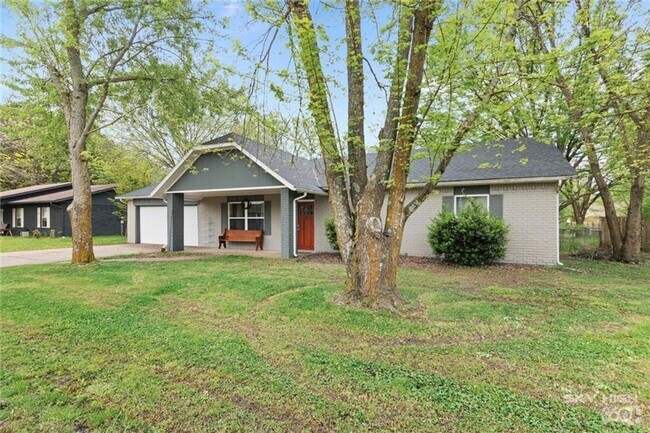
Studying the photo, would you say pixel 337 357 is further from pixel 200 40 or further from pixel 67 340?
pixel 200 40

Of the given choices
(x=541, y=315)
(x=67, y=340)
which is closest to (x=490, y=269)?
(x=541, y=315)

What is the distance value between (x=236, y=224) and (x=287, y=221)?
442 cm

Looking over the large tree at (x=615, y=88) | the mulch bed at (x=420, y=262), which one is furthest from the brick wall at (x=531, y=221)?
the large tree at (x=615, y=88)

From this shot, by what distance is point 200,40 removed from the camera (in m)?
10.1

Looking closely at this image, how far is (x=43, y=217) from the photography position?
23.2 metres

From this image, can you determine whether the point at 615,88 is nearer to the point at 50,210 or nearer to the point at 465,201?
the point at 465,201

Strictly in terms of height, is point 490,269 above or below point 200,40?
below

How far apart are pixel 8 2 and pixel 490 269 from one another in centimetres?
1374

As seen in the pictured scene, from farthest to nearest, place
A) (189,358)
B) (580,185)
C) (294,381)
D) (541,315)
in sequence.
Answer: (580,185) → (541,315) → (189,358) → (294,381)

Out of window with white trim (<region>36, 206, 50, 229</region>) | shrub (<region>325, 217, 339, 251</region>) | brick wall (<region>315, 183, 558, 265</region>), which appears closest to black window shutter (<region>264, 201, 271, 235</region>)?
shrub (<region>325, 217, 339, 251</region>)

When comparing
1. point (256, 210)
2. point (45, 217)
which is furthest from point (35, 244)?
point (256, 210)

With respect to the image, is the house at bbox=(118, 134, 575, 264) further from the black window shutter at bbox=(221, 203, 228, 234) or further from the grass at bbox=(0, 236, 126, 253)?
the grass at bbox=(0, 236, 126, 253)

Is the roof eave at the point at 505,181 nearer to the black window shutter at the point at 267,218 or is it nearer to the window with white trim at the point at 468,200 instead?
the window with white trim at the point at 468,200

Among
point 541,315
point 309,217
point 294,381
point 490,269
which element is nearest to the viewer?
point 294,381
